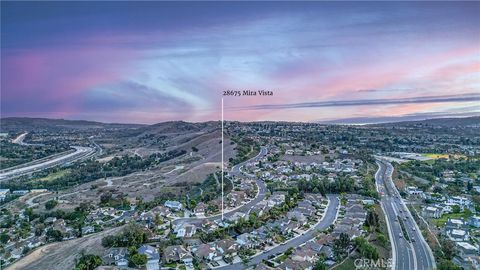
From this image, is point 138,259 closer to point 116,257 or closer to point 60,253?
point 116,257

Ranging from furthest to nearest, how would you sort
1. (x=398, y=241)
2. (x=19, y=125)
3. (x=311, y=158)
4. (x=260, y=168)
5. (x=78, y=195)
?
(x=19, y=125), (x=311, y=158), (x=260, y=168), (x=78, y=195), (x=398, y=241)

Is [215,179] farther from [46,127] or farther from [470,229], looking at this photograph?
[46,127]

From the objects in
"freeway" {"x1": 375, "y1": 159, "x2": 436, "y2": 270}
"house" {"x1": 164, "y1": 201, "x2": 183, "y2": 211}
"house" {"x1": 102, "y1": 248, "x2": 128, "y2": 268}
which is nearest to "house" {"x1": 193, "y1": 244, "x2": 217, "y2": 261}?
"house" {"x1": 102, "y1": 248, "x2": 128, "y2": 268}

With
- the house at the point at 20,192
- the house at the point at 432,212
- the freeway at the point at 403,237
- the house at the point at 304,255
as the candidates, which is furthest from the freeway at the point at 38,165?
the house at the point at 432,212

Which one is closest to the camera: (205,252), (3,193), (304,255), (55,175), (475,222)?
(304,255)

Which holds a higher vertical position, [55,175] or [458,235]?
[458,235]

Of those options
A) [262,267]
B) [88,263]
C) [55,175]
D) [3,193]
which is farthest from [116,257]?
[55,175]

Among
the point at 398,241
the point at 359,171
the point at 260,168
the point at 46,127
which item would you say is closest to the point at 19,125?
the point at 46,127
